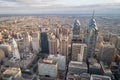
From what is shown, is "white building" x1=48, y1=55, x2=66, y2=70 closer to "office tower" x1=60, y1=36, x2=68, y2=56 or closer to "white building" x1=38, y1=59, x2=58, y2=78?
"white building" x1=38, y1=59, x2=58, y2=78

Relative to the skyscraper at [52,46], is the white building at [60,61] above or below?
below

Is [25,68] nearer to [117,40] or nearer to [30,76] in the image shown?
[30,76]

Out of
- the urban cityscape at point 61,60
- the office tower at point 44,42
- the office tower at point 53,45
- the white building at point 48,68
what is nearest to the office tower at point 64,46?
the urban cityscape at point 61,60

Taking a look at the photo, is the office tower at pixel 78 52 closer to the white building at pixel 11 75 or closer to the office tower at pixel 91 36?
the office tower at pixel 91 36

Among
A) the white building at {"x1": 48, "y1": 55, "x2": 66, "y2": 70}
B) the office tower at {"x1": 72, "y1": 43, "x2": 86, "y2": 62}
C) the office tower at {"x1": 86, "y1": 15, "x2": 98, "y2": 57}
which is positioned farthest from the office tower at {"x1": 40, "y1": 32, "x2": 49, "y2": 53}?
the office tower at {"x1": 86, "y1": 15, "x2": 98, "y2": 57}

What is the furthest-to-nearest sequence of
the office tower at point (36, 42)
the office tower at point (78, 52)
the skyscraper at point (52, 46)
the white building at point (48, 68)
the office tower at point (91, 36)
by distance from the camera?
the office tower at point (36, 42) → the skyscraper at point (52, 46) → the office tower at point (91, 36) → the office tower at point (78, 52) → the white building at point (48, 68)

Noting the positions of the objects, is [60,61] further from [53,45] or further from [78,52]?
[53,45]
